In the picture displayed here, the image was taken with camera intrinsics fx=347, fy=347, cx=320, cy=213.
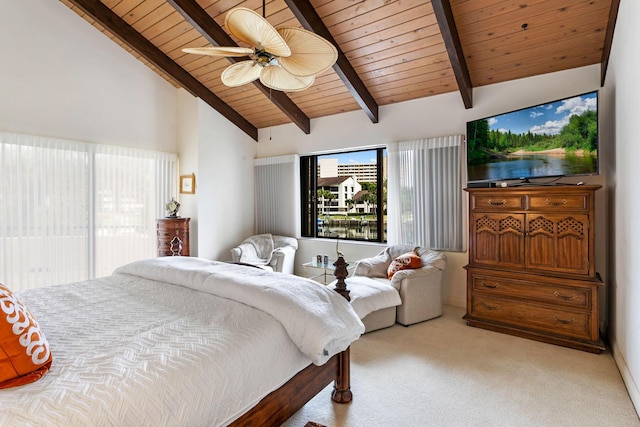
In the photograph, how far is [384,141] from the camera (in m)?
4.71

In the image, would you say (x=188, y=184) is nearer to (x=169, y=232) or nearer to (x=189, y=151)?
(x=189, y=151)

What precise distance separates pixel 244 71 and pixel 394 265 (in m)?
2.53

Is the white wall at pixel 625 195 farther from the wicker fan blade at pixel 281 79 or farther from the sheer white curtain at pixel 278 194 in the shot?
the sheer white curtain at pixel 278 194

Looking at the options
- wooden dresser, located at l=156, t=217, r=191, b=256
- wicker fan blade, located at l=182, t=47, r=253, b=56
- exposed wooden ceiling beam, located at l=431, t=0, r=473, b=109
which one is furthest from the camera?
wooden dresser, located at l=156, t=217, r=191, b=256

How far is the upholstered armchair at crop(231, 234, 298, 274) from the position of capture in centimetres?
505

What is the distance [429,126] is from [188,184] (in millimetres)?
3544

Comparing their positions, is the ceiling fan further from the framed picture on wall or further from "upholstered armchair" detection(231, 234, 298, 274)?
"upholstered armchair" detection(231, 234, 298, 274)

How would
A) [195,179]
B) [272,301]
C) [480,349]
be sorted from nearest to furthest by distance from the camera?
[272,301]
[480,349]
[195,179]

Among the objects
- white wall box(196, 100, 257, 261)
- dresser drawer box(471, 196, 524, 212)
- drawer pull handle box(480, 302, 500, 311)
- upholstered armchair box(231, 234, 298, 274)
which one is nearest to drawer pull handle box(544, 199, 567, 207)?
dresser drawer box(471, 196, 524, 212)

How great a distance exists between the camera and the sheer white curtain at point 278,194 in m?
5.63

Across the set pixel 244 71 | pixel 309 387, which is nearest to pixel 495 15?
pixel 244 71

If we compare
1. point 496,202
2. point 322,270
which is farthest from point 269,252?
point 496,202

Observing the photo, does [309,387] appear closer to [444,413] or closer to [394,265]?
[444,413]

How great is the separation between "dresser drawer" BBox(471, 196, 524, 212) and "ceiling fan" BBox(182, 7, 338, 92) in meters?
2.08
